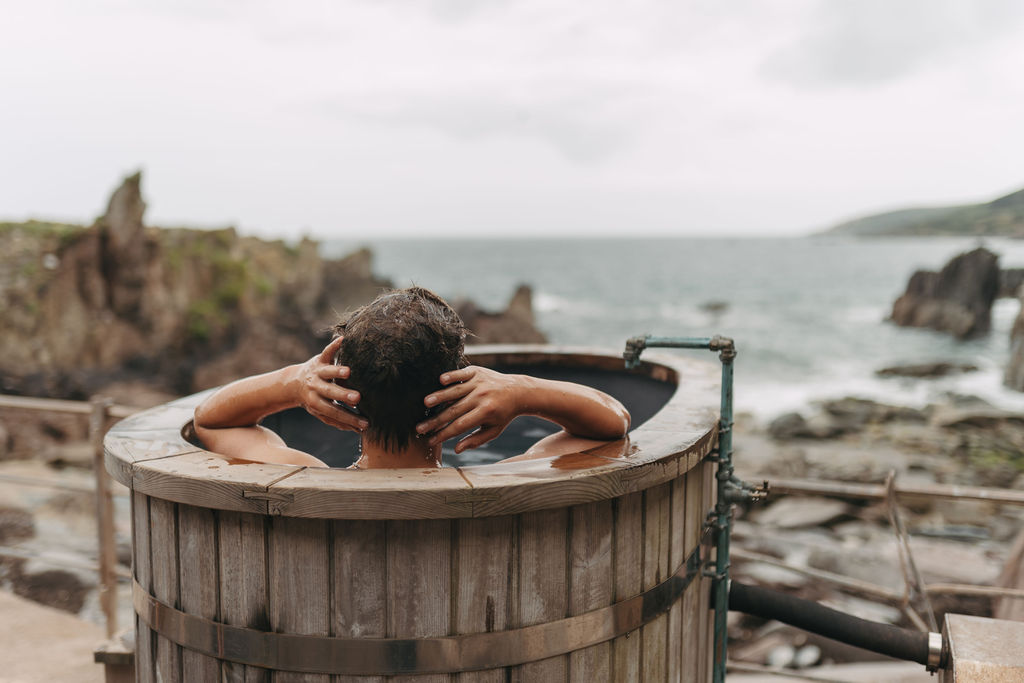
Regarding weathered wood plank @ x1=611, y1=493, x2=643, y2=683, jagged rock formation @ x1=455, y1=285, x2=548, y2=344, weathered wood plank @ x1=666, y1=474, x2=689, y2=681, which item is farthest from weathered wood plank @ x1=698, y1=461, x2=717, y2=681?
jagged rock formation @ x1=455, y1=285, x2=548, y2=344

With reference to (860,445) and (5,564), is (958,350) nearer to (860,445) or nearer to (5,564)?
(860,445)

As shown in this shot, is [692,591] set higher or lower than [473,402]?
lower

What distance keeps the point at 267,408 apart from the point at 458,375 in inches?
23.2

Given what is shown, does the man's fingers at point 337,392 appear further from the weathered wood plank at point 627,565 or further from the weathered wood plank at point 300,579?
the weathered wood plank at point 627,565

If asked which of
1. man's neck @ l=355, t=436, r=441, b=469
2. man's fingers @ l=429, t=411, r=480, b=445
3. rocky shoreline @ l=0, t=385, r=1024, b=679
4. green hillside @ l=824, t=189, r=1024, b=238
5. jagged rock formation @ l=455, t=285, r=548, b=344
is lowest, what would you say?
rocky shoreline @ l=0, t=385, r=1024, b=679

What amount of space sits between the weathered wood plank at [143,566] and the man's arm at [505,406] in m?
0.64

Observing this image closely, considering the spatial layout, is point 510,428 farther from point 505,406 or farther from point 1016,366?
point 1016,366

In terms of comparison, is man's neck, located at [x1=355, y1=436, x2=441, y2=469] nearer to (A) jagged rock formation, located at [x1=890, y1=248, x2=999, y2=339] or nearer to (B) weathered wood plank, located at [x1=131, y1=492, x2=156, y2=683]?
(B) weathered wood plank, located at [x1=131, y1=492, x2=156, y2=683]

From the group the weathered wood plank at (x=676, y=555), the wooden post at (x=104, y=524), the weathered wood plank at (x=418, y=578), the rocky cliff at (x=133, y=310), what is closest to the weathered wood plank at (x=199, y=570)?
the weathered wood plank at (x=418, y=578)

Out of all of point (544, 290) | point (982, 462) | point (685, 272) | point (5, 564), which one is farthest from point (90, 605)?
point (685, 272)

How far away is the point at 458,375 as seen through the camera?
1.75 meters

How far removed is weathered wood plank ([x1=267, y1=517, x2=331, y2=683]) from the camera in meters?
1.46

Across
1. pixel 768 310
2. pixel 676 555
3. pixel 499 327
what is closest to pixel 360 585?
pixel 676 555

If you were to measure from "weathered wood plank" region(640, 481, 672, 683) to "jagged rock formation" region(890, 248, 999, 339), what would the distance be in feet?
71.8
